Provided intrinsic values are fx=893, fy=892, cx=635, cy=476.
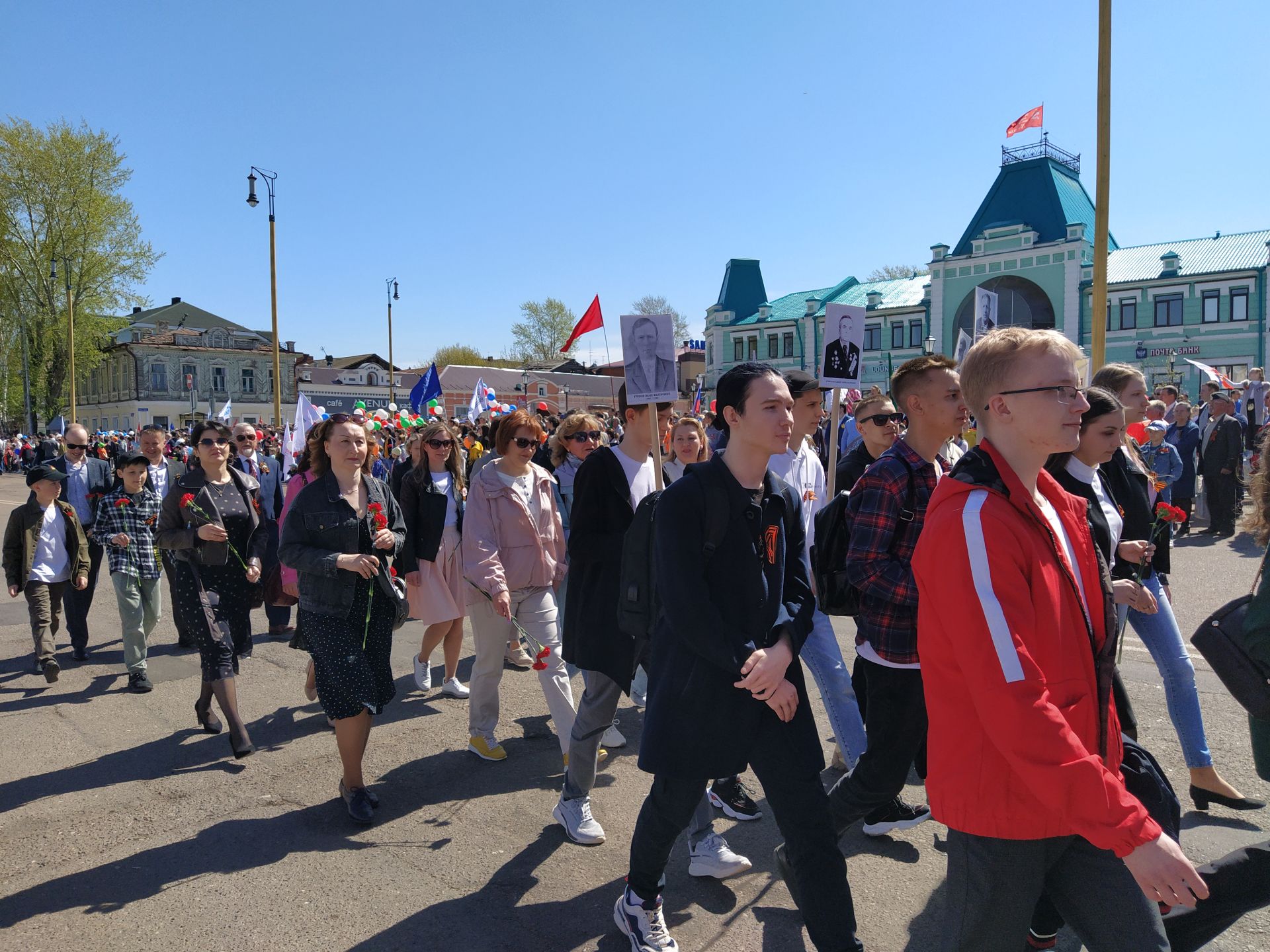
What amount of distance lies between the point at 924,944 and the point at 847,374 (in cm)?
361

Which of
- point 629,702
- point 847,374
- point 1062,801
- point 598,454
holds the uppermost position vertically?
point 847,374

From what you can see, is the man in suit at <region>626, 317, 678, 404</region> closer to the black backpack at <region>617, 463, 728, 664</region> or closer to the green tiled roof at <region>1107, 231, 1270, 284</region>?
the black backpack at <region>617, 463, 728, 664</region>

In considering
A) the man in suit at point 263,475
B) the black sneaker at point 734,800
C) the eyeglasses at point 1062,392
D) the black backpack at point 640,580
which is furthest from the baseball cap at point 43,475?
the eyeglasses at point 1062,392

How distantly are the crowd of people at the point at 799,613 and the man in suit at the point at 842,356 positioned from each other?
0.84 metres

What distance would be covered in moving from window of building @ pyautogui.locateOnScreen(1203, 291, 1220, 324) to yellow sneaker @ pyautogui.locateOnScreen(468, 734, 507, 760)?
4375 centimetres

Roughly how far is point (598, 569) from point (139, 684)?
14.6 ft

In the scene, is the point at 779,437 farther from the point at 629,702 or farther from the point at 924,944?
the point at 629,702

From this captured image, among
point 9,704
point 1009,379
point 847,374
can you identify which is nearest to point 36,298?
point 9,704

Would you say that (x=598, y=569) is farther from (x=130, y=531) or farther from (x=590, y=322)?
(x=590, y=322)

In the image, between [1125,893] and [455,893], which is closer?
[1125,893]

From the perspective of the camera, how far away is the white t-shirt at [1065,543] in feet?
6.57

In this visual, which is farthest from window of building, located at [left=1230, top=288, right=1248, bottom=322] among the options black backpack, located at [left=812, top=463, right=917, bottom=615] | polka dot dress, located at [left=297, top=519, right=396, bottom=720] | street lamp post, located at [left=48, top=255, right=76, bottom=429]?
street lamp post, located at [left=48, top=255, right=76, bottom=429]

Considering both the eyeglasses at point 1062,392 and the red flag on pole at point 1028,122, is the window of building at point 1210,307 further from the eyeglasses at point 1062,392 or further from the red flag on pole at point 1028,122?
the eyeglasses at point 1062,392

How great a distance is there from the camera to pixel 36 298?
44.6 meters
